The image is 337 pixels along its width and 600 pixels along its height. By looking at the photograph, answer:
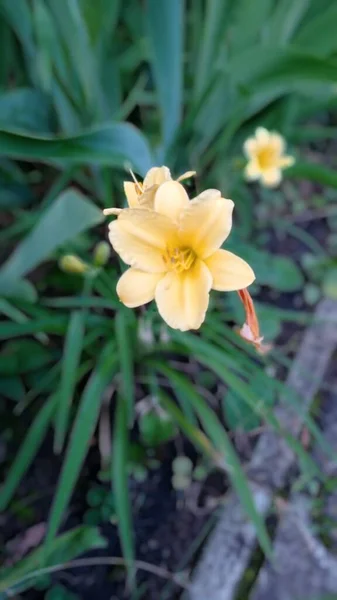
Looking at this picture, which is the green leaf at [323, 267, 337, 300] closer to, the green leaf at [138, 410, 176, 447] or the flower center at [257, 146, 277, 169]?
the flower center at [257, 146, 277, 169]

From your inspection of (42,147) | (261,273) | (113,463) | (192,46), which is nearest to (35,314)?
(113,463)

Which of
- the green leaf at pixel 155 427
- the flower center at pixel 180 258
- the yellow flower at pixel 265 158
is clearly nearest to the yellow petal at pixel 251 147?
the yellow flower at pixel 265 158

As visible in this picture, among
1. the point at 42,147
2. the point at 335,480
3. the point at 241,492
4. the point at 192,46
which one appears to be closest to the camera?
the point at 42,147

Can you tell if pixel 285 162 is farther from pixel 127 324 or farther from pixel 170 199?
pixel 170 199

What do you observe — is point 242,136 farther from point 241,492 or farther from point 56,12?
point 241,492

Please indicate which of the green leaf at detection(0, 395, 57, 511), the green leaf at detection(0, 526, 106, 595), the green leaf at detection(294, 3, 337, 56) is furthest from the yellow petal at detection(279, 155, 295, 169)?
the green leaf at detection(0, 526, 106, 595)

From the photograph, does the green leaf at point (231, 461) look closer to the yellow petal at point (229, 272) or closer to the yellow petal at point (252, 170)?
the yellow petal at point (252, 170)
